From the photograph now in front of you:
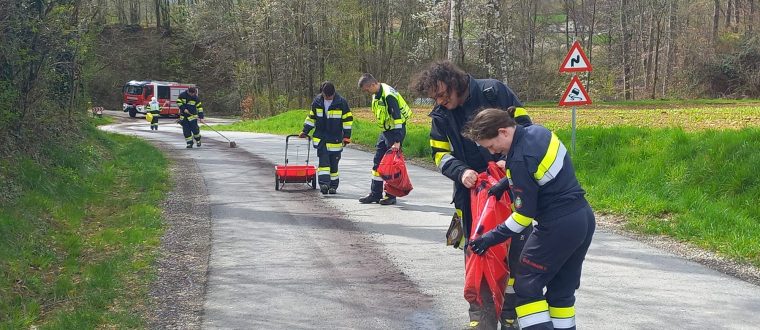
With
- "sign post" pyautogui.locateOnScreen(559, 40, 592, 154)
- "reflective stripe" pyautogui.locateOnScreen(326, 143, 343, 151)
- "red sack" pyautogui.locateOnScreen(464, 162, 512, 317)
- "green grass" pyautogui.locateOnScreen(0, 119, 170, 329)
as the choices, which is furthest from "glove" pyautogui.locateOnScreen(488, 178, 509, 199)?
"sign post" pyautogui.locateOnScreen(559, 40, 592, 154)

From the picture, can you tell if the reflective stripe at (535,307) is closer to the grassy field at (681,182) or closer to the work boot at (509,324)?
the work boot at (509,324)

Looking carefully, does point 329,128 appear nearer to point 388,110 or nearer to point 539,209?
point 388,110

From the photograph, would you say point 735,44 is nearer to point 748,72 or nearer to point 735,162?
point 748,72

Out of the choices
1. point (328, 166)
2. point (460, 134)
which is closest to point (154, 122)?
point (328, 166)

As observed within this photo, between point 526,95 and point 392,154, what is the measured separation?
40.5m

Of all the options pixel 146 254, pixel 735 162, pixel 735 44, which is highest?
pixel 735 44

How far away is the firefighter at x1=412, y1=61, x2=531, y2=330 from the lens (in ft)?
15.4

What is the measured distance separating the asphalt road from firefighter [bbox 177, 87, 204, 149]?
9.99 metres

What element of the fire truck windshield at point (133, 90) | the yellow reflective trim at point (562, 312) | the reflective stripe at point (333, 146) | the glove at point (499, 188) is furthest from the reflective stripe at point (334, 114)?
the fire truck windshield at point (133, 90)

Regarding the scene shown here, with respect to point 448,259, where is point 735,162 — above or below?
above

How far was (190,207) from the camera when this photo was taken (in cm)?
1047

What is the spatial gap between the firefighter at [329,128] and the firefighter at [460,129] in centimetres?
590

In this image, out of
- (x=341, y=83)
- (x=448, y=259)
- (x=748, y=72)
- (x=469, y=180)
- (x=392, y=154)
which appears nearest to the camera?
(x=469, y=180)

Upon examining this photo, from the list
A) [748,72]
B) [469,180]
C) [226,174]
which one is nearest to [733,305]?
[469,180]
